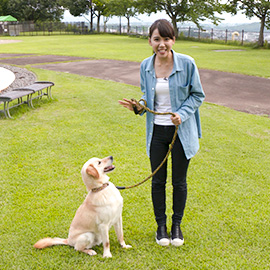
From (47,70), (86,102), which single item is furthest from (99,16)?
(86,102)

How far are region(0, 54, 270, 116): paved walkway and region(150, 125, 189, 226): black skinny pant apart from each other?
617 cm

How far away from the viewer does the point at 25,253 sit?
11.2 ft

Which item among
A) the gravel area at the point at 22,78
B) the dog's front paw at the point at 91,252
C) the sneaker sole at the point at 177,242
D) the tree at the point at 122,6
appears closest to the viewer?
the dog's front paw at the point at 91,252

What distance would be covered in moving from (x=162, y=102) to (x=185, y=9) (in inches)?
1557

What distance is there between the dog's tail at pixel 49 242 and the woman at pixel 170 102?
1.11m

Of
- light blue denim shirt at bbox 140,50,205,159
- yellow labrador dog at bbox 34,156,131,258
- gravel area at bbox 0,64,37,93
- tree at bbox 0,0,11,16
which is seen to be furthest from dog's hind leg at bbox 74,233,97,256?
tree at bbox 0,0,11,16

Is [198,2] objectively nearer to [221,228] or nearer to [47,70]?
[47,70]

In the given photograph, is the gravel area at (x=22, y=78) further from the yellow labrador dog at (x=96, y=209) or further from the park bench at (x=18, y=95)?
the yellow labrador dog at (x=96, y=209)

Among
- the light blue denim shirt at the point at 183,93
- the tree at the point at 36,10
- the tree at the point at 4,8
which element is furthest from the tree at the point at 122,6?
the light blue denim shirt at the point at 183,93

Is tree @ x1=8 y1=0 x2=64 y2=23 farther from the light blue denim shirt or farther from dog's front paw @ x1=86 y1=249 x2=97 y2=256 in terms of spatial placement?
dog's front paw @ x1=86 y1=249 x2=97 y2=256

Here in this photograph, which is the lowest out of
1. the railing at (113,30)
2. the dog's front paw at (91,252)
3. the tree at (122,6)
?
the dog's front paw at (91,252)

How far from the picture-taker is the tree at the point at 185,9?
3788 cm

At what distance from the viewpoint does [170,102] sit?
10.4 ft

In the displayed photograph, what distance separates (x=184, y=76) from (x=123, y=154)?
309 cm
